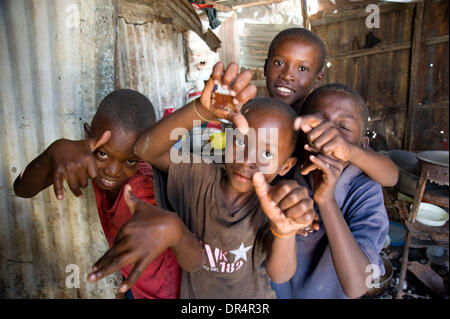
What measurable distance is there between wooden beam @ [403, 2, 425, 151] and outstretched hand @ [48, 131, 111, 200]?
5005mm

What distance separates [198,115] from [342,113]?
593 millimetres

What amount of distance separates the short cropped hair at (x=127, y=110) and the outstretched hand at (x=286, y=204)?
0.73 metres

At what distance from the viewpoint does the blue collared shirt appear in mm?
1108

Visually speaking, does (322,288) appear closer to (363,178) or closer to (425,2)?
(363,178)

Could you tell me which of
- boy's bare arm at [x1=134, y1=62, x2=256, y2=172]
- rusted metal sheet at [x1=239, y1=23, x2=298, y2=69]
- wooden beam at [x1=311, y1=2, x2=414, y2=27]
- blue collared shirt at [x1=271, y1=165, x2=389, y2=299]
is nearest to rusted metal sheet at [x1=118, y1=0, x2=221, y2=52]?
wooden beam at [x1=311, y1=2, x2=414, y2=27]

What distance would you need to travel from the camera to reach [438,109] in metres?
4.59

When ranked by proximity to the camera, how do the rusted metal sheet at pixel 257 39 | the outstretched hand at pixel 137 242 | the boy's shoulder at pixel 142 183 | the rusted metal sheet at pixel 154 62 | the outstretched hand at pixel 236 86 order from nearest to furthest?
the outstretched hand at pixel 137 242
the outstretched hand at pixel 236 86
the boy's shoulder at pixel 142 183
the rusted metal sheet at pixel 154 62
the rusted metal sheet at pixel 257 39

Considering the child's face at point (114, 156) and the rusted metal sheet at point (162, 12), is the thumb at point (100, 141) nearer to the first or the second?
the child's face at point (114, 156)

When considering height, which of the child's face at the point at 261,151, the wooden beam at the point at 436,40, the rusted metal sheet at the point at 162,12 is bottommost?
the child's face at the point at 261,151

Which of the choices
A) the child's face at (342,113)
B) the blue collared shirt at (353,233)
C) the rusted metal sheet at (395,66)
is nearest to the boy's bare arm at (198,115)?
the child's face at (342,113)

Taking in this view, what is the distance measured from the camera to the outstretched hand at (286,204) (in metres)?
0.85

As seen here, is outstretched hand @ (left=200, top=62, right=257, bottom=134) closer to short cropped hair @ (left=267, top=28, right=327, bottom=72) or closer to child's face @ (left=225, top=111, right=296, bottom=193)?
child's face @ (left=225, top=111, right=296, bottom=193)
